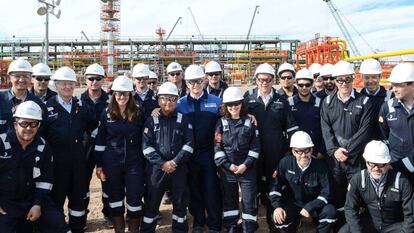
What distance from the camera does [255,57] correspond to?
5134cm

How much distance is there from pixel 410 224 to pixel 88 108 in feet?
14.1

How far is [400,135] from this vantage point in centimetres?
433

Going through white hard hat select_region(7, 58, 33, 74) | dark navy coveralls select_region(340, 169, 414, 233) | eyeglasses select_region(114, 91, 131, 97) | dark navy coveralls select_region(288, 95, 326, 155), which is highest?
white hard hat select_region(7, 58, 33, 74)

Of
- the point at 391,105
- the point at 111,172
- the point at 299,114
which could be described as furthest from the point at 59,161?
the point at 391,105

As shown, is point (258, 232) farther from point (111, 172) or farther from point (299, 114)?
point (111, 172)

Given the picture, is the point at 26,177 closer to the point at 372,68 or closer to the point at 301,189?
the point at 301,189

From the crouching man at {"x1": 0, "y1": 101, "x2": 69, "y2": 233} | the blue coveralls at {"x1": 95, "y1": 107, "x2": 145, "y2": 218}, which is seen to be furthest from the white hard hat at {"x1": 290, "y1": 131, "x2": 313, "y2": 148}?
the crouching man at {"x1": 0, "y1": 101, "x2": 69, "y2": 233}

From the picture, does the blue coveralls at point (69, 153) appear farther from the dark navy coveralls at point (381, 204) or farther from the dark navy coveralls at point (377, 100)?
the dark navy coveralls at point (377, 100)

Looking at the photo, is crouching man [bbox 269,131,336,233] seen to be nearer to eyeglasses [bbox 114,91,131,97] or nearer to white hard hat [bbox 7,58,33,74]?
eyeglasses [bbox 114,91,131,97]

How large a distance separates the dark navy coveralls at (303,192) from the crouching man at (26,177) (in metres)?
2.78

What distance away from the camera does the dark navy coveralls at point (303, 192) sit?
15.5 ft

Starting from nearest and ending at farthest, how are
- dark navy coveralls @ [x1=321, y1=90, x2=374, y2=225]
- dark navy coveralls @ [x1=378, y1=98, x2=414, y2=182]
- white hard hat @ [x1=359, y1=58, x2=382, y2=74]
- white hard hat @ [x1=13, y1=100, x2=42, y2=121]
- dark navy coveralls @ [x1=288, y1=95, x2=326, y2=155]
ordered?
white hard hat @ [x1=13, y1=100, x2=42, y2=121] < dark navy coveralls @ [x1=378, y1=98, x2=414, y2=182] < dark navy coveralls @ [x1=321, y1=90, x2=374, y2=225] < white hard hat @ [x1=359, y1=58, x2=382, y2=74] < dark navy coveralls @ [x1=288, y1=95, x2=326, y2=155]

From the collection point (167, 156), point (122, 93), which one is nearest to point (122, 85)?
point (122, 93)

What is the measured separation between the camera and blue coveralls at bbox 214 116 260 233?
477 cm
